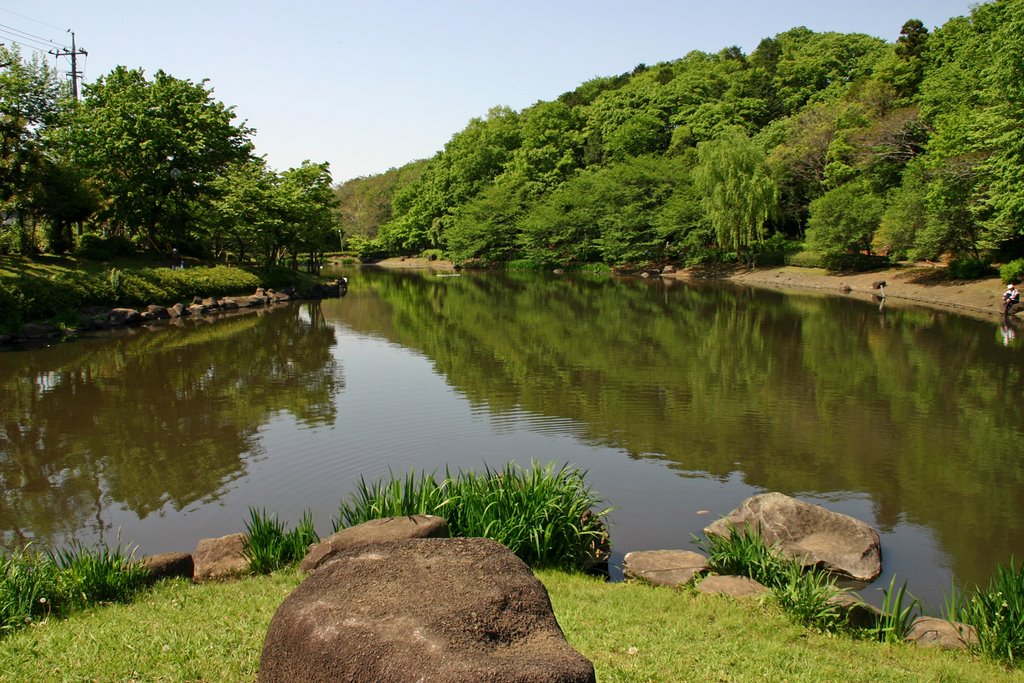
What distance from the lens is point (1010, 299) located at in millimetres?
28984

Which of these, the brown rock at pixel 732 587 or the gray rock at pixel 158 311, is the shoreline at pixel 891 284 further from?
the gray rock at pixel 158 311

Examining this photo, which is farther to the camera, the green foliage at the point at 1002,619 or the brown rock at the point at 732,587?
the brown rock at the point at 732,587

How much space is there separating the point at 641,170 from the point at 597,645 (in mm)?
59868

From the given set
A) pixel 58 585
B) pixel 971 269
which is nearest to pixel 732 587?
pixel 58 585

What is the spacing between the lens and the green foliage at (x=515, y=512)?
7.23 metres

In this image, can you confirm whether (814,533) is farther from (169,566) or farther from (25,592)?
(25,592)

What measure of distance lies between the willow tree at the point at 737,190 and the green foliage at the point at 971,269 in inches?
629

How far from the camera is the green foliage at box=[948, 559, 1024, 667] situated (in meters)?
5.34

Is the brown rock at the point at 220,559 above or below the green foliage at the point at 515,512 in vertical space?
below

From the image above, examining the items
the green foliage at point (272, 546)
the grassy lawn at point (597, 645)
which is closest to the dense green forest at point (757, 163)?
the grassy lawn at point (597, 645)

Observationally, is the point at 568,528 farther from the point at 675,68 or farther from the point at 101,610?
the point at 675,68

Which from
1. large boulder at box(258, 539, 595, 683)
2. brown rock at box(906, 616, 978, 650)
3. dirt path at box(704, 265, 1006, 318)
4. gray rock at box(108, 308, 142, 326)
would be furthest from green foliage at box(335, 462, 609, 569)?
dirt path at box(704, 265, 1006, 318)

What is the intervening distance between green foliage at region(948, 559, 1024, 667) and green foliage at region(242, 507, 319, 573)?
5813mm

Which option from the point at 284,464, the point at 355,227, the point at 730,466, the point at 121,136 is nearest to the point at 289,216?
the point at 121,136
